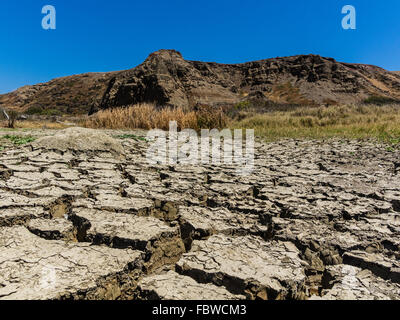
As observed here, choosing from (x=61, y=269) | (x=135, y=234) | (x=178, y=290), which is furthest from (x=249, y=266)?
(x=61, y=269)

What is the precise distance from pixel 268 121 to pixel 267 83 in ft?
68.4

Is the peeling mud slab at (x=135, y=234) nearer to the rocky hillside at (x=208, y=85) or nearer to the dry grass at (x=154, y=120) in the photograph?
the dry grass at (x=154, y=120)

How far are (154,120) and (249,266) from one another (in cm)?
683

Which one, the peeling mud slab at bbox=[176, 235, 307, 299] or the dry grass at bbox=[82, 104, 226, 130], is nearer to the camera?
the peeling mud slab at bbox=[176, 235, 307, 299]

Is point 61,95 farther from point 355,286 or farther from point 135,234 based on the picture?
point 355,286

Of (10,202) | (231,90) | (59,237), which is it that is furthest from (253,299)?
(231,90)

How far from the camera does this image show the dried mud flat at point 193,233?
117 centimetres

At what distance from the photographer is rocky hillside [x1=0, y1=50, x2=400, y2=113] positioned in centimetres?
1561

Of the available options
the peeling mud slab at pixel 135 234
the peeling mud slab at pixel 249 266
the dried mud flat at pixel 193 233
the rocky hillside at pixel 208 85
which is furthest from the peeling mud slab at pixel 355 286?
the rocky hillside at pixel 208 85

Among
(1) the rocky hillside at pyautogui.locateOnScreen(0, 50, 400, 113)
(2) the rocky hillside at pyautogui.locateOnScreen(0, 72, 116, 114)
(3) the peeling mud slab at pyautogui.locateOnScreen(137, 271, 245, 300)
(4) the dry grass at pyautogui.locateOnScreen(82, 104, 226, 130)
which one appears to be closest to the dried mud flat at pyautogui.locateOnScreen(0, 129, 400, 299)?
(3) the peeling mud slab at pyautogui.locateOnScreen(137, 271, 245, 300)

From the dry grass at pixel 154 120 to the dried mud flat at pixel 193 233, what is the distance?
15.6 feet

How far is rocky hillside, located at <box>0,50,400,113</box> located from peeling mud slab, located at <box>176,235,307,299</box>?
12082mm

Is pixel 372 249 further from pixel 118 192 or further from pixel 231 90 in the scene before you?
pixel 231 90

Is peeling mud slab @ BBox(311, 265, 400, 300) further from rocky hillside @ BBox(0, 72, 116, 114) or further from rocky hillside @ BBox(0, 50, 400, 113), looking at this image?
rocky hillside @ BBox(0, 72, 116, 114)
